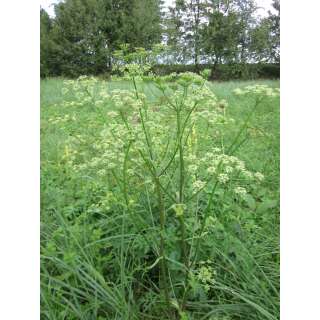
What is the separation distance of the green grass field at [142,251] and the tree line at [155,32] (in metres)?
0.14

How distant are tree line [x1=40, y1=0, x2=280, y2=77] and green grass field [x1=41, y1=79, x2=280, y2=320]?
14 centimetres

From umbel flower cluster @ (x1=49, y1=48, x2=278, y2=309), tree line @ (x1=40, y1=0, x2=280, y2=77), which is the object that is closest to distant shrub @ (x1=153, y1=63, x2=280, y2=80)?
tree line @ (x1=40, y1=0, x2=280, y2=77)

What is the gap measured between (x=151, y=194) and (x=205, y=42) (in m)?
0.70

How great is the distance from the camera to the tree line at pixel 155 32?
1536 mm

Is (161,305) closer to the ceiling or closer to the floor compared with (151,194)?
closer to the floor

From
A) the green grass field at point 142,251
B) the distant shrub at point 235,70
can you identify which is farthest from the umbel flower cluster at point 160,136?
the distant shrub at point 235,70

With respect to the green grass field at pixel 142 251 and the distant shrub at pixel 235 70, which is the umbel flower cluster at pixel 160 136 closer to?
the green grass field at pixel 142 251

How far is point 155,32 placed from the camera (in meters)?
1.56

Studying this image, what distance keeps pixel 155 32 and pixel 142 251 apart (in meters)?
0.89

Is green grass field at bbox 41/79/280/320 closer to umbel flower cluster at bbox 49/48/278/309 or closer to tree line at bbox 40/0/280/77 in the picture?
umbel flower cluster at bbox 49/48/278/309

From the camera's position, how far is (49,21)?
4.82 ft
